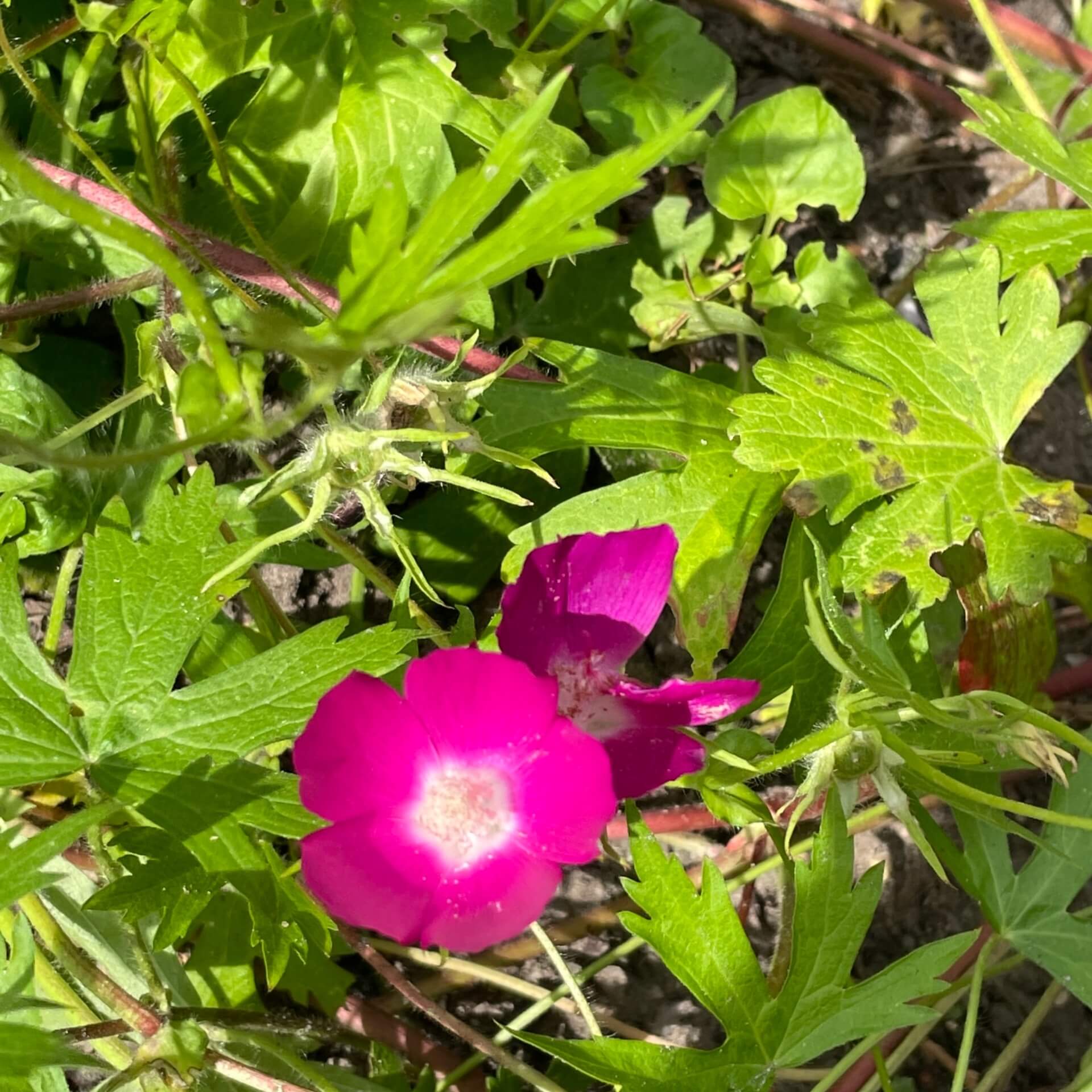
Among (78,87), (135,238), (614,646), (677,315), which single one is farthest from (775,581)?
(135,238)

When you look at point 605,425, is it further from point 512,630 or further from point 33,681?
point 33,681

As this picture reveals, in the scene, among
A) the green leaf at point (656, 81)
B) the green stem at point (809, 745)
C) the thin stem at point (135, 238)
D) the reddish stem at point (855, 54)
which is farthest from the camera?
the reddish stem at point (855, 54)

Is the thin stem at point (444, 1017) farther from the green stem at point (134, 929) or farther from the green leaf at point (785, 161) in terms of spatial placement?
the green leaf at point (785, 161)

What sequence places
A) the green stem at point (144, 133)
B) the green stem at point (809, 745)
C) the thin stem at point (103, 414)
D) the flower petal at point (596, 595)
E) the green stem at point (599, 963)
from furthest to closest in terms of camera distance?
the green stem at point (599, 963), the green stem at point (144, 133), the thin stem at point (103, 414), the flower petal at point (596, 595), the green stem at point (809, 745)

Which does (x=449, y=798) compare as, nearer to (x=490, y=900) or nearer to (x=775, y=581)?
(x=490, y=900)

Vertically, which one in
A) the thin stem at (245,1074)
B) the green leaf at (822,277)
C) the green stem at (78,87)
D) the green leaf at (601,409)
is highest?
the green stem at (78,87)

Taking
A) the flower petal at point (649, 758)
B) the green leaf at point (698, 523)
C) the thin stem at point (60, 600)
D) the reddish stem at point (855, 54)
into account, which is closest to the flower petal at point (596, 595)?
the flower petal at point (649, 758)

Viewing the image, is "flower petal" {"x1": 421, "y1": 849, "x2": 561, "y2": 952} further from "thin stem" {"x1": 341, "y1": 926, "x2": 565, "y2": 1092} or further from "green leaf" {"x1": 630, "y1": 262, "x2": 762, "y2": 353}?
"green leaf" {"x1": 630, "y1": 262, "x2": 762, "y2": 353}

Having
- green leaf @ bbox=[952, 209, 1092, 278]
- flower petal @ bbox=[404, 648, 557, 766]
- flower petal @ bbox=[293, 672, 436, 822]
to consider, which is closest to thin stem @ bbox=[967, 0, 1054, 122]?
green leaf @ bbox=[952, 209, 1092, 278]
